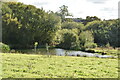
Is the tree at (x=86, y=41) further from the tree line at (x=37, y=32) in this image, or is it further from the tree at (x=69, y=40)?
the tree at (x=69, y=40)

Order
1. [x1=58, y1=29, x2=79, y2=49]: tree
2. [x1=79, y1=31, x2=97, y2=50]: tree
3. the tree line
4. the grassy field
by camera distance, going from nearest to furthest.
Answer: the grassy field → [x1=58, y1=29, x2=79, y2=49]: tree → the tree line → [x1=79, y1=31, x2=97, y2=50]: tree

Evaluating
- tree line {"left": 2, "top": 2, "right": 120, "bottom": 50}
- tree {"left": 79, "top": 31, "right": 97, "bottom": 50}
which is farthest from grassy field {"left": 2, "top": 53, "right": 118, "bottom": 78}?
tree {"left": 79, "top": 31, "right": 97, "bottom": 50}

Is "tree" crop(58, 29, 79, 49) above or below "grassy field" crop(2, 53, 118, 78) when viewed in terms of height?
above

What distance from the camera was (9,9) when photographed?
38.7 m

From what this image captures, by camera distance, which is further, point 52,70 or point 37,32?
point 37,32

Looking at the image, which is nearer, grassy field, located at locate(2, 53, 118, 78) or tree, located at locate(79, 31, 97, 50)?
grassy field, located at locate(2, 53, 118, 78)

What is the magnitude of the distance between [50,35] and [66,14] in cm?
2796

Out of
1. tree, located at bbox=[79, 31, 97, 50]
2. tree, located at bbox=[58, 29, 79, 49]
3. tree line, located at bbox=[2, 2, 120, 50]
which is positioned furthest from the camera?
tree, located at bbox=[79, 31, 97, 50]

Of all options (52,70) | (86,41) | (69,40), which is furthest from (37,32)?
(52,70)

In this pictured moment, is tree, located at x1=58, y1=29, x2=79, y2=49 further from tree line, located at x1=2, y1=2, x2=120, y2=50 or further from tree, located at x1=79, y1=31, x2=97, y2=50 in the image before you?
tree, located at x1=79, y1=31, x2=97, y2=50

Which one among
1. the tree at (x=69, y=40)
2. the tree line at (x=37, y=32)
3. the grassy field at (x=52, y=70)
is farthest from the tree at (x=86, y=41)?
the grassy field at (x=52, y=70)

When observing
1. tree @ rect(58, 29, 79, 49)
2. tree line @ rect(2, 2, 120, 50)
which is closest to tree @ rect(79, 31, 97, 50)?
tree line @ rect(2, 2, 120, 50)

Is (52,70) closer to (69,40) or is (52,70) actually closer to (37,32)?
(69,40)

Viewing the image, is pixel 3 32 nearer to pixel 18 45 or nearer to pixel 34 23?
pixel 18 45
